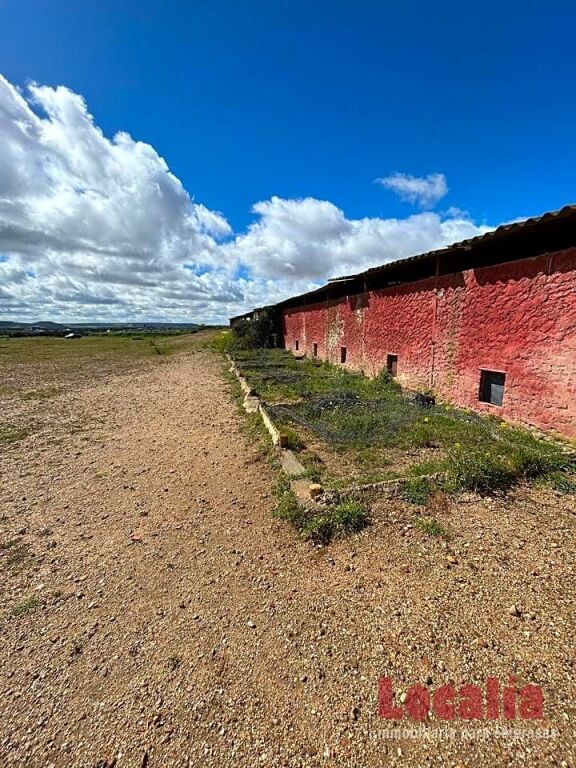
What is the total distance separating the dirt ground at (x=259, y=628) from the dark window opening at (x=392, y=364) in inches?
254

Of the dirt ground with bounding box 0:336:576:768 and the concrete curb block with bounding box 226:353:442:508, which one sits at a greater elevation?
the concrete curb block with bounding box 226:353:442:508

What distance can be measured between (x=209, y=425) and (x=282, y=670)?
5.90 meters

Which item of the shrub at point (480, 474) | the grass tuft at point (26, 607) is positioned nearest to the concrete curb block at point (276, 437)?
the shrub at point (480, 474)

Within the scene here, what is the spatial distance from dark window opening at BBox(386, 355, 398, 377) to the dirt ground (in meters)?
6.46

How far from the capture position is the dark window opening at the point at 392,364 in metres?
10.5

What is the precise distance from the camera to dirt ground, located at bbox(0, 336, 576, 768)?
1.93 metres

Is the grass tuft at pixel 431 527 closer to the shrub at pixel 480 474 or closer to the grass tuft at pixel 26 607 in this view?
the shrub at pixel 480 474

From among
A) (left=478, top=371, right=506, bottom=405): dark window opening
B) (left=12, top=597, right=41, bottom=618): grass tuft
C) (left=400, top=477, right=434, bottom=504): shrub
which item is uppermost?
(left=478, top=371, right=506, bottom=405): dark window opening

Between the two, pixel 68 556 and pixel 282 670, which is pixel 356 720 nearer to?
pixel 282 670

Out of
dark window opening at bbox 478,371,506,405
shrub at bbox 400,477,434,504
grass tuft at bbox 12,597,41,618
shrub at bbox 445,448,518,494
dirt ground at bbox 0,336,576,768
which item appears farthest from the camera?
dark window opening at bbox 478,371,506,405

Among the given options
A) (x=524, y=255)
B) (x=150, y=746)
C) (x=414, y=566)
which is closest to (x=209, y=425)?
(x=414, y=566)

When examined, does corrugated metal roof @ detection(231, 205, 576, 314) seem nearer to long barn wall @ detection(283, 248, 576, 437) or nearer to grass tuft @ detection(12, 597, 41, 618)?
long barn wall @ detection(283, 248, 576, 437)

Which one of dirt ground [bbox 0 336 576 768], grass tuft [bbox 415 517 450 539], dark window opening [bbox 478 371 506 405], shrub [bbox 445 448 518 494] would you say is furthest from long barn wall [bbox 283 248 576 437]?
grass tuft [bbox 415 517 450 539]

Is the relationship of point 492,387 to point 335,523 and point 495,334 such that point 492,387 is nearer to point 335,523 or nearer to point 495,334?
point 495,334
